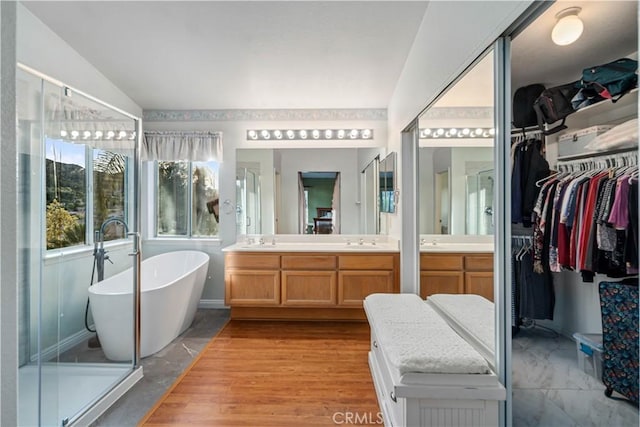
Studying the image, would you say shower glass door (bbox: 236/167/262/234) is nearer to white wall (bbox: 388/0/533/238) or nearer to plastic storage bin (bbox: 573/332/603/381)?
white wall (bbox: 388/0/533/238)

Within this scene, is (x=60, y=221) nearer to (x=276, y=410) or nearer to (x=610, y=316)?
(x=276, y=410)

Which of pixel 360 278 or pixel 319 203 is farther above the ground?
pixel 319 203

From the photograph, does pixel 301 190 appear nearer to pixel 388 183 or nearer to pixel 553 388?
pixel 388 183

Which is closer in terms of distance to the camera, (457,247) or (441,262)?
(457,247)

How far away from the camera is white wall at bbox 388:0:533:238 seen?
4.22 ft

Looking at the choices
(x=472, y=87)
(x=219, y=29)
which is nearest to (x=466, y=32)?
(x=472, y=87)

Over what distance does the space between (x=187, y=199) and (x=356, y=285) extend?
2379mm

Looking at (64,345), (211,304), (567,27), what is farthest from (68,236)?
(567,27)

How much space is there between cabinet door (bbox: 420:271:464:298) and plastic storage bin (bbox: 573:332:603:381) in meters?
0.70

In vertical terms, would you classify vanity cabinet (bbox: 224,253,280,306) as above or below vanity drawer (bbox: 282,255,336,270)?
below

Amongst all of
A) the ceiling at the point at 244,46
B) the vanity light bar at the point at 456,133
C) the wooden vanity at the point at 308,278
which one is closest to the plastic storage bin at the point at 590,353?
the vanity light bar at the point at 456,133

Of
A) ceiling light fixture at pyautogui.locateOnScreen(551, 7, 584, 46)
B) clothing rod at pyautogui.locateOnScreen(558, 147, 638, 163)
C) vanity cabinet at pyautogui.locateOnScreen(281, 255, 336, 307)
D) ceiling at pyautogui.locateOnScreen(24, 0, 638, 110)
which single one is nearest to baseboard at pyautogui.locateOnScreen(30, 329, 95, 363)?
vanity cabinet at pyautogui.locateOnScreen(281, 255, 336, 307)

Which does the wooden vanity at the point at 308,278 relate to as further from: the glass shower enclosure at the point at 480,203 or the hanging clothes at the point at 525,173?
the hanging clothes at the point at 525,173

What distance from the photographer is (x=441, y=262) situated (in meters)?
2.20
